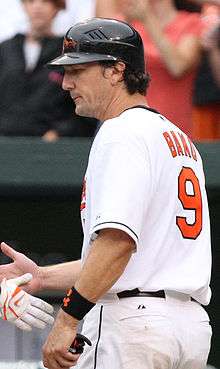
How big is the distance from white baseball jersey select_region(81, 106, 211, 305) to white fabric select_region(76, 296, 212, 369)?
65 mm

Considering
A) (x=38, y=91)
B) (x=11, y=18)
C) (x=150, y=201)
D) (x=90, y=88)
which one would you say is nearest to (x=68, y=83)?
(x=90, y=88)

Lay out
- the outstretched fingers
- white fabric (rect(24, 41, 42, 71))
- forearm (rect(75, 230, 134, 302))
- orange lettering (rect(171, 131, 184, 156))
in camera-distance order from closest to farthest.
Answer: forearm (rect(75, 230, 134, 302)) → orange lettering (rect(171, 131, 184, 156)) → the outstretched fingers → white fabric (rect(24, 41, 42, 71))

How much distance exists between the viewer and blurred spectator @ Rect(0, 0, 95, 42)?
634cm

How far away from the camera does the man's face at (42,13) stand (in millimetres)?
6234

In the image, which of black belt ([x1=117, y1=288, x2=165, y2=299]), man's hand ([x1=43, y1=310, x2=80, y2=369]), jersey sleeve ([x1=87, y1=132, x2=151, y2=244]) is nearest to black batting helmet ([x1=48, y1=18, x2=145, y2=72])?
jersey sleeve ([x1=87, y1=132, x2=151, y2=244])

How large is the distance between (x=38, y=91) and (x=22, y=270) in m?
2.42

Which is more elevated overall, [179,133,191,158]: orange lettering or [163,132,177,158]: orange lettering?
[163,132,177,158]: orange lettering

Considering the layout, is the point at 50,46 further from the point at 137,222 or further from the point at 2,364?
the point at 137,222

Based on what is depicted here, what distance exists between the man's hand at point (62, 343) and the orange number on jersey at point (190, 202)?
1.57ft

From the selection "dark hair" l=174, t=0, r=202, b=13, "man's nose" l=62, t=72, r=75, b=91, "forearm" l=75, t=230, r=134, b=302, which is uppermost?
"man's nose" l=62, t=72, r=75, b=91

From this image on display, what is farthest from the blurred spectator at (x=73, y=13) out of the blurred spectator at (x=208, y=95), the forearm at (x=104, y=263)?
the forearm at (x=104, y=263)

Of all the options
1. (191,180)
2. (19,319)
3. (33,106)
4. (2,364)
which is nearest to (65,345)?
(19,319)

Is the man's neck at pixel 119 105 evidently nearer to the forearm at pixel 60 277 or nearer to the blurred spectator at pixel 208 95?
the forearm at pixel 60 277

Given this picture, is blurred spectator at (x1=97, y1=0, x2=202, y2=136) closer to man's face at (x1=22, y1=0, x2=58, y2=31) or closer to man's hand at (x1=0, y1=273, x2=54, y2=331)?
man's face at (x1=22, y1=0, x2=58, y2=31)
